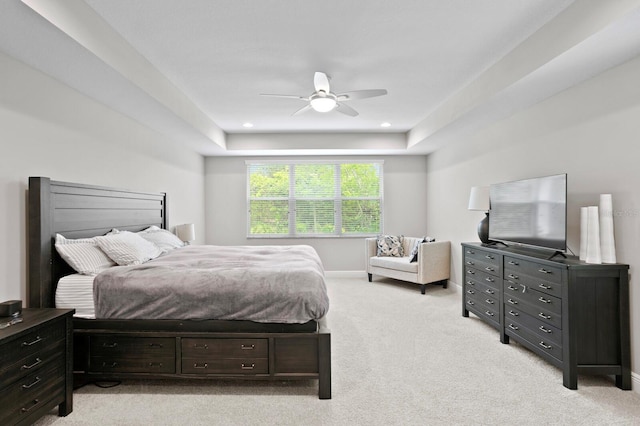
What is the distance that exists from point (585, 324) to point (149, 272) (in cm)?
324

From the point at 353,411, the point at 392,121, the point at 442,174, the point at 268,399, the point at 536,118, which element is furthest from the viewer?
the point at 442,174

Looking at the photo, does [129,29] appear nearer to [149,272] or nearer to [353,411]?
[149,272]

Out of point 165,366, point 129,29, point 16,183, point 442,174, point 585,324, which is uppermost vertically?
point 129,29

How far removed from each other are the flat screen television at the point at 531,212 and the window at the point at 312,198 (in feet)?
9.73

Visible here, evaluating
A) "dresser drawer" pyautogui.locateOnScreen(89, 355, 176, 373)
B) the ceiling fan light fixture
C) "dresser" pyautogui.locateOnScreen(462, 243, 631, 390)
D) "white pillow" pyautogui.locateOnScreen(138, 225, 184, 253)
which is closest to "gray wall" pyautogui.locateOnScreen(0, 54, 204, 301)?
"white pillow" pyautogui.locateOnScreen(138, 225, 184, 253)

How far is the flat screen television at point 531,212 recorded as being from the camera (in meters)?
2.84

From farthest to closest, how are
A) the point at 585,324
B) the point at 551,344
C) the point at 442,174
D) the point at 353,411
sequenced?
1. the point at 442,174
2. the point at 551,344
3. the point at 585,324
4. the point at 353,411

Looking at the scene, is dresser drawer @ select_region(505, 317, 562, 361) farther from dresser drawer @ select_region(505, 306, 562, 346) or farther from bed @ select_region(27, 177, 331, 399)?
bed @ select_region(27, 177, 331, 399)

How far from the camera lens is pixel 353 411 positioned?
86.5 inches

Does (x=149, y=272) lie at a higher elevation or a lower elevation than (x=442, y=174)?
lower

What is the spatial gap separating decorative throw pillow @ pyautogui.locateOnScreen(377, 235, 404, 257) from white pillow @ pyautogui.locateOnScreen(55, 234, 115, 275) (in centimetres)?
429

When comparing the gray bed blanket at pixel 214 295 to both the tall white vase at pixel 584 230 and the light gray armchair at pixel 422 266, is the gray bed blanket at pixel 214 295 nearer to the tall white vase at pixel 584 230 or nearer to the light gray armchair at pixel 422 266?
the tall white vase at pixel 584 230

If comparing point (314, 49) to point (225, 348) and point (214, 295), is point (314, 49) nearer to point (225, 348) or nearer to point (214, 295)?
point (214, 295)

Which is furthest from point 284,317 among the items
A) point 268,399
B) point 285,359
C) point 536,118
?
point 536,118
